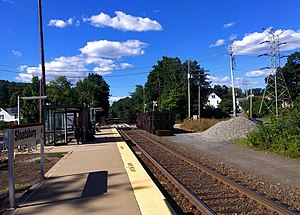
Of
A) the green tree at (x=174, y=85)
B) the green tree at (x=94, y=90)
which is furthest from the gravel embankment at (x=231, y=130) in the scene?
the green tree at (x=94, y=90)

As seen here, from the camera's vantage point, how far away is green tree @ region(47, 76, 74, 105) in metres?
66.7

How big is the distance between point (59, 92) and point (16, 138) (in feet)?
216

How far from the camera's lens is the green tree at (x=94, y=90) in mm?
102369

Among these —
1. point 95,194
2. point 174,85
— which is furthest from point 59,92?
point 95,194

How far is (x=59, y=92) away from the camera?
70.6 metres

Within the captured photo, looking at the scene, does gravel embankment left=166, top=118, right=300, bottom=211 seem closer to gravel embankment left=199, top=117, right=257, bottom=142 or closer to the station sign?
the station sign

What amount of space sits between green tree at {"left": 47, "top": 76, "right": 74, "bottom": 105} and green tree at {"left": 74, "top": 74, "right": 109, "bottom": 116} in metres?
12.0

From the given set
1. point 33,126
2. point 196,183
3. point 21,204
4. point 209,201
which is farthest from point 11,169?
point 196,183

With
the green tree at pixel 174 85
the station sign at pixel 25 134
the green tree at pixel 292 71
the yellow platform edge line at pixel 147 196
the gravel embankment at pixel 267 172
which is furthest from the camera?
the green tree at pixel 292 71

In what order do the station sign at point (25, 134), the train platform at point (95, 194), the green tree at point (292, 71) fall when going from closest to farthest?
the train platform at point (95, 194) → the station sign at point (25, 134) → the green tree at point (292, 71)

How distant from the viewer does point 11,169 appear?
657cm

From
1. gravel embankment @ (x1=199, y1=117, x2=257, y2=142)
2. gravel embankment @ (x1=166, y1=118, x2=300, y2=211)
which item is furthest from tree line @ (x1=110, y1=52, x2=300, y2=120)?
gravel embankment @ (x1=166, y1=118, x2=300, y2=211)

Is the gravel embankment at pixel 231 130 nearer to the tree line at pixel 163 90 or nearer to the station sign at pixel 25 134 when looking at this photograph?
the station sign at pixel 25 134

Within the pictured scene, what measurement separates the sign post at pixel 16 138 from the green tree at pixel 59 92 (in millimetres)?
55434
